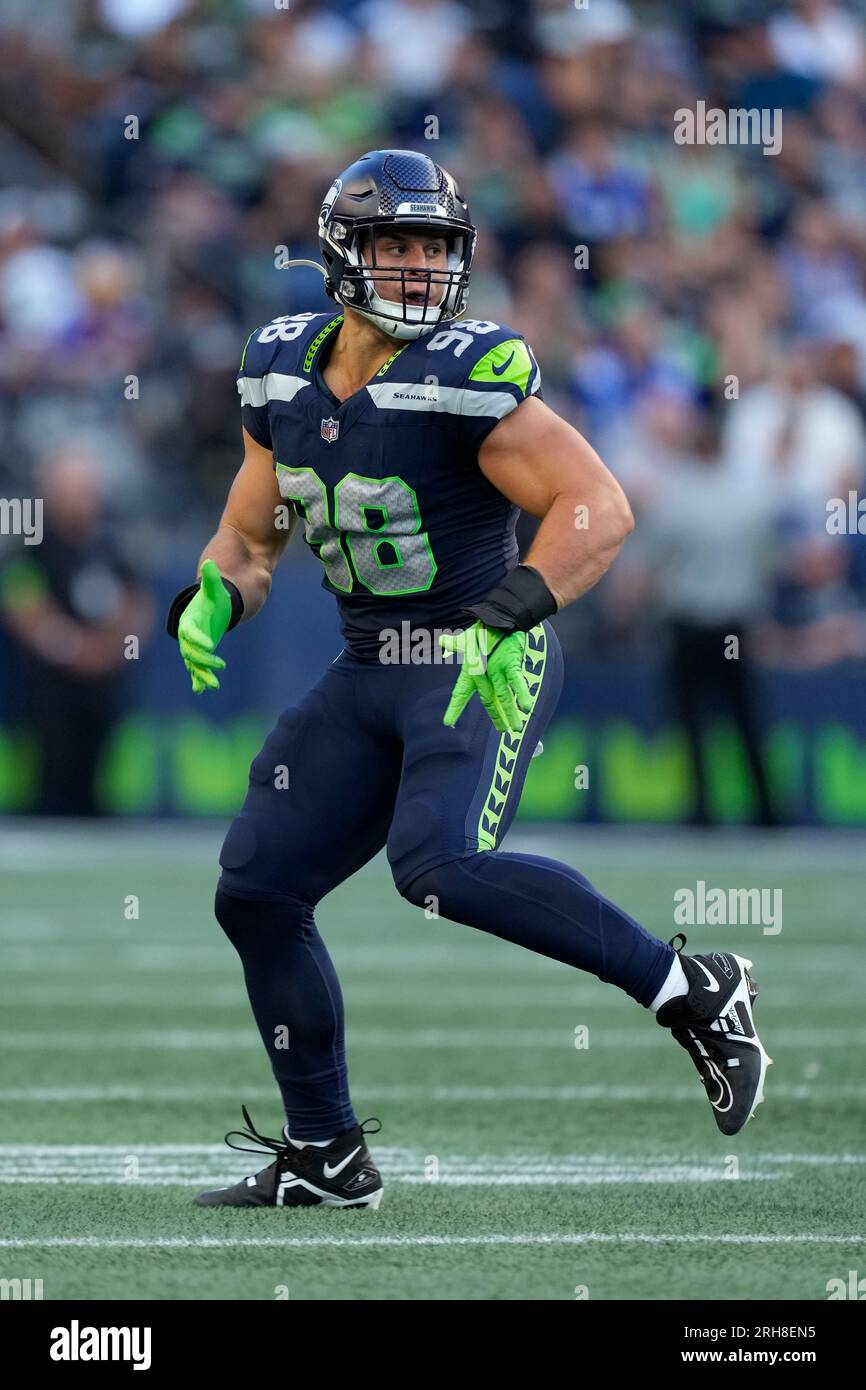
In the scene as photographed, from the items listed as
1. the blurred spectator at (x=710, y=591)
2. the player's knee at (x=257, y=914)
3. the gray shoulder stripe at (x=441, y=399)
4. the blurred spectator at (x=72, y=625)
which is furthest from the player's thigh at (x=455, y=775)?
the blurred spectator at (x=72, y=625)

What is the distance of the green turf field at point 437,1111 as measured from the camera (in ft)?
13.1

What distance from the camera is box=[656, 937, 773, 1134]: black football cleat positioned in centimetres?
448

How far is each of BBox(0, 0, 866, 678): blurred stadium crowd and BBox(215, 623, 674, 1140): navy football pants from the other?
314 inches

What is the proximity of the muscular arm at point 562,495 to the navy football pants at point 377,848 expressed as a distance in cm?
22

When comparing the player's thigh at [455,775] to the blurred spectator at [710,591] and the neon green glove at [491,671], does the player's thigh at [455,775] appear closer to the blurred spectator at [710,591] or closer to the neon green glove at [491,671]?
the neon green glove at [491,671]

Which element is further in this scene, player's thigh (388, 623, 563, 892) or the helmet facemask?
the helmet facemask

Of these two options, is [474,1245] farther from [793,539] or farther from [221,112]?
[221,112]

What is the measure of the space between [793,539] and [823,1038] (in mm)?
5879

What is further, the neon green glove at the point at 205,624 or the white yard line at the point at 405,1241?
the neon green glove at the point at 205,624

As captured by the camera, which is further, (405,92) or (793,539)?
(405,92)

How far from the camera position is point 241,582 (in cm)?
491

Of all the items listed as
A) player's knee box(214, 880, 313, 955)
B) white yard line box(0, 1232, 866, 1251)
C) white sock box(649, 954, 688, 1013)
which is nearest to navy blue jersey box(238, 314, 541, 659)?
player's knee box(214, 880, 313, 955)

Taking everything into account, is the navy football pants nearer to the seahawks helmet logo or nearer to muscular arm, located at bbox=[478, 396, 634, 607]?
muscular arm, located at bbox=[478, 396, 634, 607]

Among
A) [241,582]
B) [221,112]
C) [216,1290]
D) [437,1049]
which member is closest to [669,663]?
[221,112]
